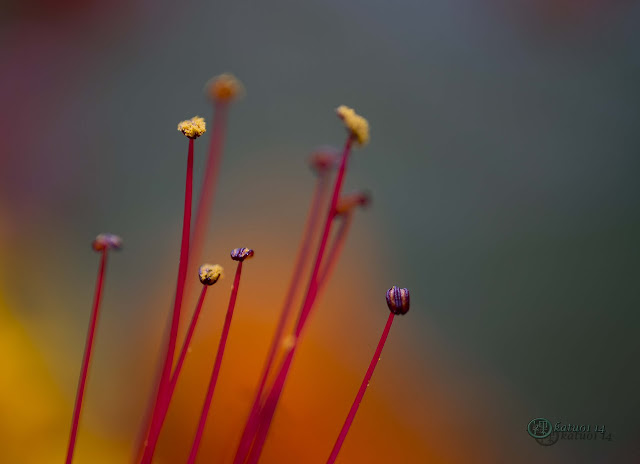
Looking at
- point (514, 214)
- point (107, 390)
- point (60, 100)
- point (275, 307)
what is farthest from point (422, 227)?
point (60, 100)

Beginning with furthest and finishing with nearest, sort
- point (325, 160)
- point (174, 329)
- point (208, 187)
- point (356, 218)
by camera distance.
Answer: point (356, 218) < point (208, 187) < point (325, 160) < point (174, 329)

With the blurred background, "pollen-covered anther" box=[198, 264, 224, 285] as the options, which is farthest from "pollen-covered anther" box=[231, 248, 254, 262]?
the blurred background

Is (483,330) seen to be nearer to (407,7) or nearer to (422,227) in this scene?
(422,227)

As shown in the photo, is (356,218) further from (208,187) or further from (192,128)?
(192,128)

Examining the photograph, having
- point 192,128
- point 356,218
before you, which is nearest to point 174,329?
point 192,128

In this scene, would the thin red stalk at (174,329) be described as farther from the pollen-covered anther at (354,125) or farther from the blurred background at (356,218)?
the blurred background at (356,218)

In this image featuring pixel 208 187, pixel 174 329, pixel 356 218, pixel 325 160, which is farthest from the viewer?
pixel 356 218

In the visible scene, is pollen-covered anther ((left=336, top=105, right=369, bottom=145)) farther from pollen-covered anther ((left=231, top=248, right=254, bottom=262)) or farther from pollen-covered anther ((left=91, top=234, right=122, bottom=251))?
pollen-covered anther ((left=91, top=234, right=122, bottom=251))

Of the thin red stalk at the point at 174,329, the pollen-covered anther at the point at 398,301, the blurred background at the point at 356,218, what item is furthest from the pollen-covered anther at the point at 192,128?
the blurred background at the point at 356,218
